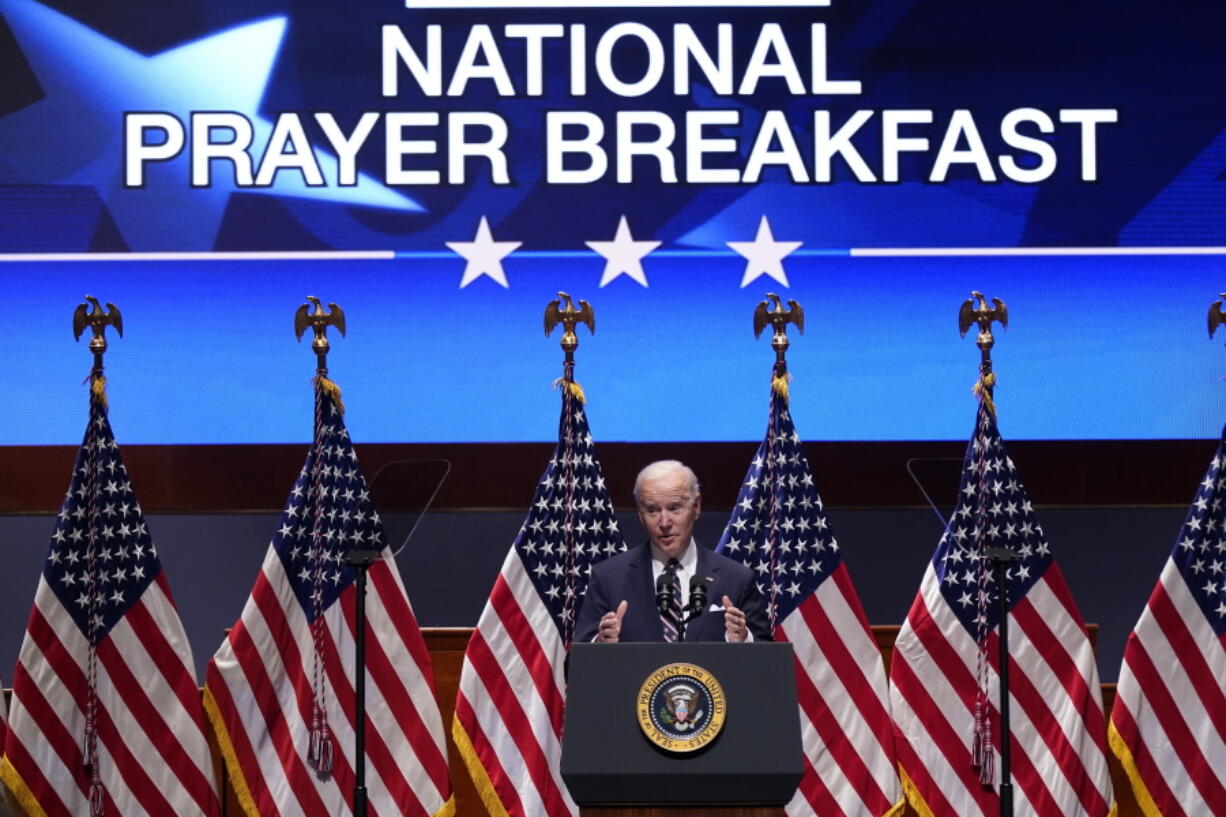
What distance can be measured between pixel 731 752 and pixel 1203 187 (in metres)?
3.56

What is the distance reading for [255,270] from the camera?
610 centimetres

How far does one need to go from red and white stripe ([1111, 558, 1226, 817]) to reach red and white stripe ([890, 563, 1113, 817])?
104 millimetres

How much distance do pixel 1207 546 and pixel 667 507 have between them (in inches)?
75.3

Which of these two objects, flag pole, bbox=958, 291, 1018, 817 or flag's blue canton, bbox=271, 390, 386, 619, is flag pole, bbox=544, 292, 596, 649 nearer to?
flag's blue canton, bbox=271, 390, 386, 619

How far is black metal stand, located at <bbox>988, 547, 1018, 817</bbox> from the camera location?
4.64 meters

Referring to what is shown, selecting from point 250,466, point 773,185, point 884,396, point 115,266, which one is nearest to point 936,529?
point 884,396

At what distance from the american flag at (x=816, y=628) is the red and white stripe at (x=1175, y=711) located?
751 millimetres

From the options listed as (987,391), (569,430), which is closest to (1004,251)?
(987,391)

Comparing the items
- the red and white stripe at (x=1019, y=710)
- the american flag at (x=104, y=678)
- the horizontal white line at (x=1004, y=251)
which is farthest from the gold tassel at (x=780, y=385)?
the american flag at (x=104, y=678)

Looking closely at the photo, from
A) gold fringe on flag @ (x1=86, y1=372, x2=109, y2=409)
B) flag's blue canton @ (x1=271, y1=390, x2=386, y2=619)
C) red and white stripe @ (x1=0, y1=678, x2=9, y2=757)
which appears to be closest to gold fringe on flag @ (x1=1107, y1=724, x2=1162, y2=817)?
flag's blue canton @ (x1=271, y1=390, x2=386, y2=619)

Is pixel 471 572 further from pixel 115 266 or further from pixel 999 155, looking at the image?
pixel 999 155

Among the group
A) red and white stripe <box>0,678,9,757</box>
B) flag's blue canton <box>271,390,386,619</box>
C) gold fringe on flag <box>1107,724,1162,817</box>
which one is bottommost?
gold fringe on flag <box>1107,724,1162,817</box>

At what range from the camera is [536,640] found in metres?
5.35

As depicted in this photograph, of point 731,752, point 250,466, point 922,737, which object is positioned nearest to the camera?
point 731,752
